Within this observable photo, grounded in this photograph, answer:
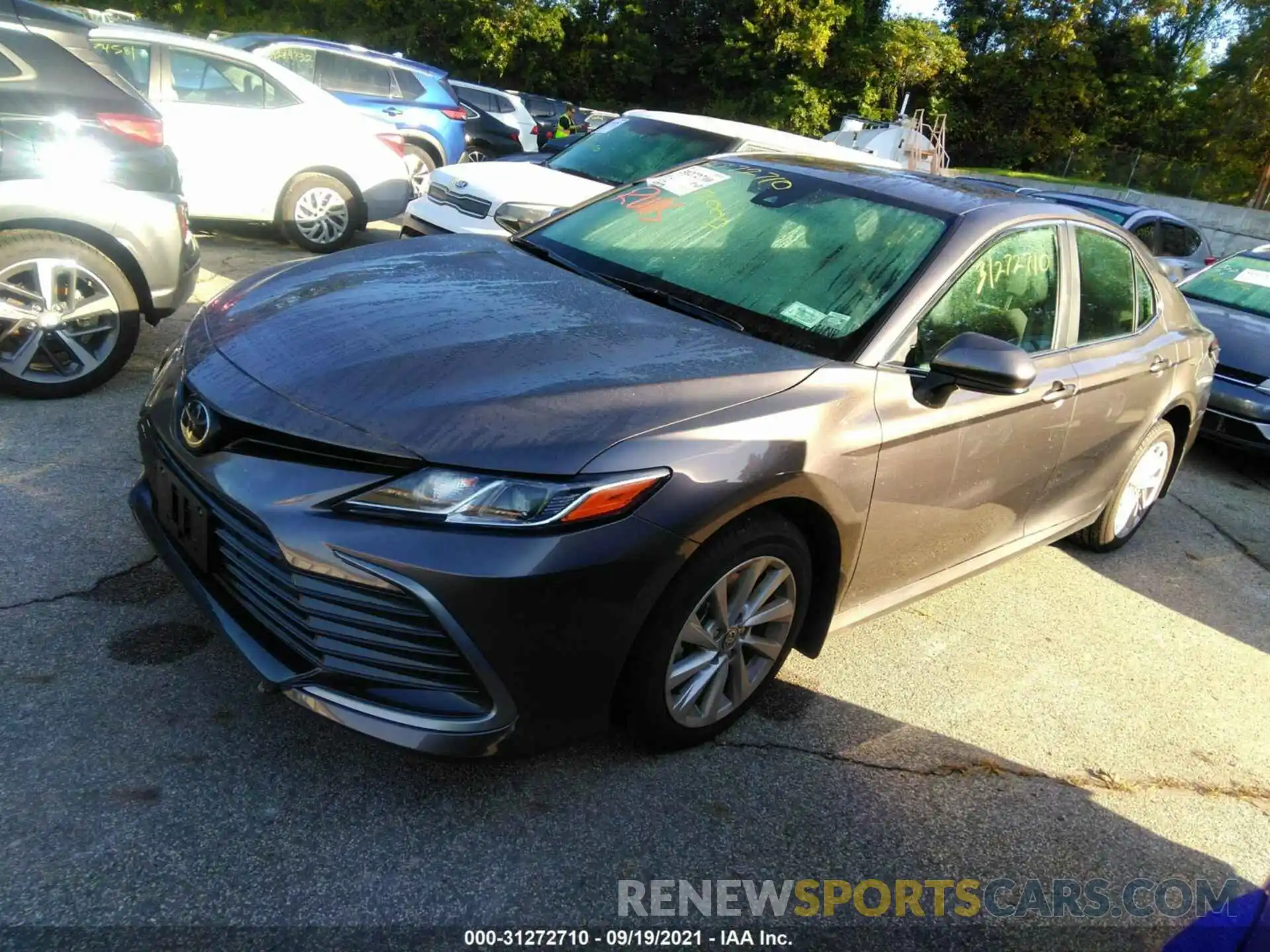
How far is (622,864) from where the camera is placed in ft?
8.06

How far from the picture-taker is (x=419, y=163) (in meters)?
11.8

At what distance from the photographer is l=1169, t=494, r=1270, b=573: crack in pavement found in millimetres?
5328

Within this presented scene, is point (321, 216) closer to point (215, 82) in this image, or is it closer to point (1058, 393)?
point (215, 82)

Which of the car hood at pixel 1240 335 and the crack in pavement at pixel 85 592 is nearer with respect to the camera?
the crack in pavement at pixel 85 592

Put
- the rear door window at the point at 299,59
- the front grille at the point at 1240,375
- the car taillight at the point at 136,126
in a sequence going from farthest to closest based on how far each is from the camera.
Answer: the rear door window at the point at 299,59 < the front grille at the point at 1240,375 < the car taillight at the point at 136,126

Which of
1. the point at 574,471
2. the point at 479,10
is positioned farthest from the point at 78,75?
the point at 479,10

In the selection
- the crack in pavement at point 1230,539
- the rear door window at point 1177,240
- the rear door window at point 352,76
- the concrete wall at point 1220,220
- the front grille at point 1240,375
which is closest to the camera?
the crack in pavement at point 1230,539

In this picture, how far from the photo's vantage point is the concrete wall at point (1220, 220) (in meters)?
21.5

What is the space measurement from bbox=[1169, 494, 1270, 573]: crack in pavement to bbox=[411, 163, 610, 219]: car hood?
14.3 ft

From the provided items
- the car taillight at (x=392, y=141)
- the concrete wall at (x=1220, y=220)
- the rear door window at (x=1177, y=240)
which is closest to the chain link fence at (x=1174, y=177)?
the concrete wall at (x=1220, y=220)

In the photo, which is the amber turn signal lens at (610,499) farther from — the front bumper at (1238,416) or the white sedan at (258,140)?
the white sedan at (258,140)

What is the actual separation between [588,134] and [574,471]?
269 inches

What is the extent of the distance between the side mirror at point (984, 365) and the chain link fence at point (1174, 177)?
29409 mm

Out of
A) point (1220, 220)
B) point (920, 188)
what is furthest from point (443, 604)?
point (1220, 220)
